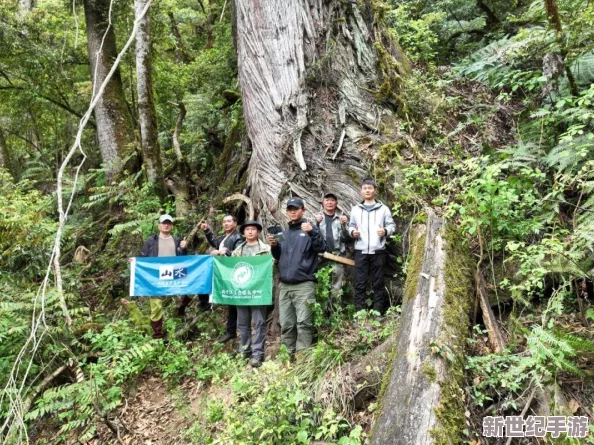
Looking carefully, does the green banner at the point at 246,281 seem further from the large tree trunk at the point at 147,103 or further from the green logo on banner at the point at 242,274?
the large tree trunk at the point at 147,103

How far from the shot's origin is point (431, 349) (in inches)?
156

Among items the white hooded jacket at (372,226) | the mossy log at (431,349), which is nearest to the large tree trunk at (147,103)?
the white hooded jacket at (372,226)

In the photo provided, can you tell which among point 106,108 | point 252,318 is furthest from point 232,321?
point 106,108

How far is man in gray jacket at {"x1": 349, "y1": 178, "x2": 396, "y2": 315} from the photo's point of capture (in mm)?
6051

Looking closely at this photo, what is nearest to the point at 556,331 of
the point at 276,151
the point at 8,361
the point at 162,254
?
the point at 276,151

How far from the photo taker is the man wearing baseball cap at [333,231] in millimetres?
6469

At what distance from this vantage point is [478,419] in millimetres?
3789

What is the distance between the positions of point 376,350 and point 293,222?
87.4 inches

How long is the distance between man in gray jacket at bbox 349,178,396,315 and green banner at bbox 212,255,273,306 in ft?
4.18

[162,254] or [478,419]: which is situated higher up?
A: [162,254]

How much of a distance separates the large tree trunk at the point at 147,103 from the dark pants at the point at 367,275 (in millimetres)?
5678

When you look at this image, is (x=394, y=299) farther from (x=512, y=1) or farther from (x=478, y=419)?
(x=512, y=1)

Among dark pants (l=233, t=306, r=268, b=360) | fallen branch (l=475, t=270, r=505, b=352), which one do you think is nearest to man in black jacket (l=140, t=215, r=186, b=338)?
dark pants (l=233, t=306, r=268, b=360)

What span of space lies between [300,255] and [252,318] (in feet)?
4.60
